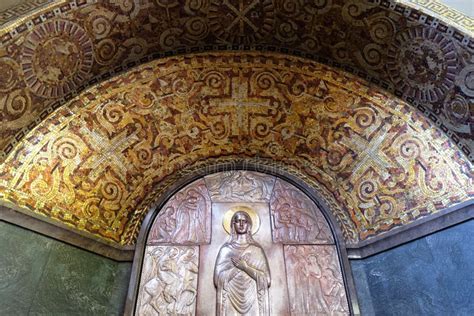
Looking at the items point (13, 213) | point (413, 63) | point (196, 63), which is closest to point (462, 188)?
point (413, 63)

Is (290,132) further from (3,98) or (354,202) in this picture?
(3,98)

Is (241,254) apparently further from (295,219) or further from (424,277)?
(424,277)

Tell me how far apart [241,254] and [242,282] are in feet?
1.00

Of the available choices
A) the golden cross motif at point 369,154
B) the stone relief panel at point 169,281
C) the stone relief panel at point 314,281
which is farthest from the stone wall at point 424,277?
the stone relief panel at point 169,281

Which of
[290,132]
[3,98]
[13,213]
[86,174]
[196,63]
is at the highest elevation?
[196,63]

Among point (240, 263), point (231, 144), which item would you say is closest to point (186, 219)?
point (240, 263)

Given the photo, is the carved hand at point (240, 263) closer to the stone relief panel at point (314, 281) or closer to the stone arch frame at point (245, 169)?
the stone relief panel at point (314, 281)

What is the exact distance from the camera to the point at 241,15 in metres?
4.32

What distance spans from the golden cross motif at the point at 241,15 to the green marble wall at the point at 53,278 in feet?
9.83

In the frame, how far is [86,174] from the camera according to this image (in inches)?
169

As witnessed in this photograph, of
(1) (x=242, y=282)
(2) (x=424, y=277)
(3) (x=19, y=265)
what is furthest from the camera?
(1) (x=242, y=282)

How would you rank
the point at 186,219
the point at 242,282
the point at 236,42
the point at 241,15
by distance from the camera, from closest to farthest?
the point at 242,282
the point at 241,15
the point at 186,219
the point at 236,42

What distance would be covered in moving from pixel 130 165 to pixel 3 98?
149 cm

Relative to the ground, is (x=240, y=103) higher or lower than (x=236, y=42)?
lower
